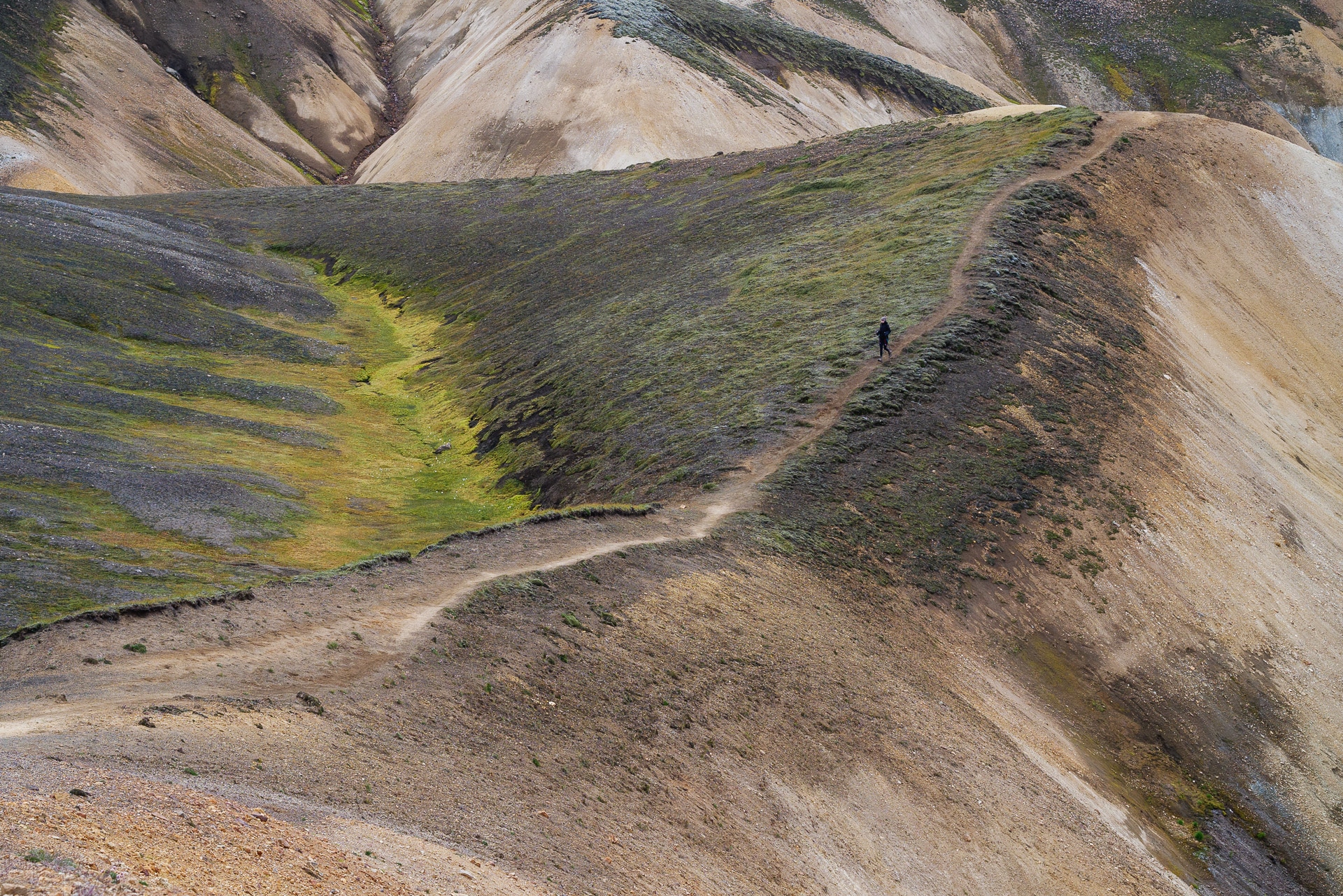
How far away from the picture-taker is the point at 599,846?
1686cm

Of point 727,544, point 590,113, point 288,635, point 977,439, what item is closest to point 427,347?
point 977,439

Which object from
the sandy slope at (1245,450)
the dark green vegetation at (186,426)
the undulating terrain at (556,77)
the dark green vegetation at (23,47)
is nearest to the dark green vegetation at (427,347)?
the dark green vegetation at (186,426)

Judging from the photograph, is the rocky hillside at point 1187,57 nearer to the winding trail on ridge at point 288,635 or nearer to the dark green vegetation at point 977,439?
the dark green vegetation at point 977,439

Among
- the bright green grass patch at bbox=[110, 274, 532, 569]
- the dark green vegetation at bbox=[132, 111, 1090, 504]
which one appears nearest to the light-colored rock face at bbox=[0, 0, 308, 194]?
the dark green vegetation at bbox=[132, 111, 1090, 504]

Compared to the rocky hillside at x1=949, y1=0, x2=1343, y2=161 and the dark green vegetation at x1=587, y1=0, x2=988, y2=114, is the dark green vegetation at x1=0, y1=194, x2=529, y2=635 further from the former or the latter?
the rocky hillside at x1=949, y1=0, x2=1343, y2=161

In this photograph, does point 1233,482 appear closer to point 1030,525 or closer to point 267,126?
point 1030,525

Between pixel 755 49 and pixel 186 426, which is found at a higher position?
pixel 755 49

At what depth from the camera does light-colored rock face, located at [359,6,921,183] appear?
88375mm

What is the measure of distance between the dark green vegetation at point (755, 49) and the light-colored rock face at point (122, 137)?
1503 inches

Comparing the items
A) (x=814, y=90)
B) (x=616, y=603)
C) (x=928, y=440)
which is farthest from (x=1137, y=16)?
(x=616, y=603)

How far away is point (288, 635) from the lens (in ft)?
67.2

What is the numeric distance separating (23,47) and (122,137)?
12.5m

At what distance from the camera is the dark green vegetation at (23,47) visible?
90188 mm

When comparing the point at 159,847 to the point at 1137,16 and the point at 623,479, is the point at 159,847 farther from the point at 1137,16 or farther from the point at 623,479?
the point at 1137,16
